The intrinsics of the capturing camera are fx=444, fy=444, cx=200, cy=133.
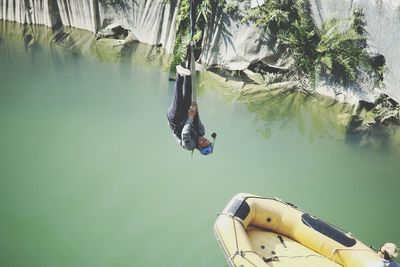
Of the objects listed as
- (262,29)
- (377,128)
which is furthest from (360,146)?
(262,29)

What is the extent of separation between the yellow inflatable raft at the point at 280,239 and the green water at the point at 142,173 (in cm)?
69

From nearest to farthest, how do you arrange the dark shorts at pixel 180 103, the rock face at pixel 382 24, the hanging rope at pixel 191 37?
the hanging rope at pixel 191 37, the dark shorts at pixel 180 103, the rock face at pixel 382 24

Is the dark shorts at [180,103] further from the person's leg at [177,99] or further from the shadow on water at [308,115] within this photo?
the shadow on water at [308,115]

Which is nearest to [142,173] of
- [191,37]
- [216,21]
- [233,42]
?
[191,37]

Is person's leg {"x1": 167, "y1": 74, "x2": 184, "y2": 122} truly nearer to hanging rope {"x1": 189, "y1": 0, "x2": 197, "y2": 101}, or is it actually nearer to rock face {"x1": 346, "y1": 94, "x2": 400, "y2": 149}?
hanging rope {"x1": 189, "y1": 0, "x2": 197, "y2": 101}

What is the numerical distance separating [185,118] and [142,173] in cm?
284

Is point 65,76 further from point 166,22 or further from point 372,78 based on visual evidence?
point 372,78

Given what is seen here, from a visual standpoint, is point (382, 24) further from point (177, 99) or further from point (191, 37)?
point (191, 37)

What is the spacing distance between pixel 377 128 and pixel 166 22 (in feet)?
20.4

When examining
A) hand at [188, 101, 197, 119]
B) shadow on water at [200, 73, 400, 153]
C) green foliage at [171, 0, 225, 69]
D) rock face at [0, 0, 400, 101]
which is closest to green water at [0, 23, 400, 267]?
shadow on water at [200, 73, 400, 153]

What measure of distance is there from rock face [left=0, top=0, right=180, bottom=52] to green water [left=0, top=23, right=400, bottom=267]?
2415 mm

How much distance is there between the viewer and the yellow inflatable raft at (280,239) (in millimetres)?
5562

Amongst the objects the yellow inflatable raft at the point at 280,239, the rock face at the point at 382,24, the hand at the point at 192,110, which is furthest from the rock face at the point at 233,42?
the hand at the point at 192,110

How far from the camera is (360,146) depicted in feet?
29.8
